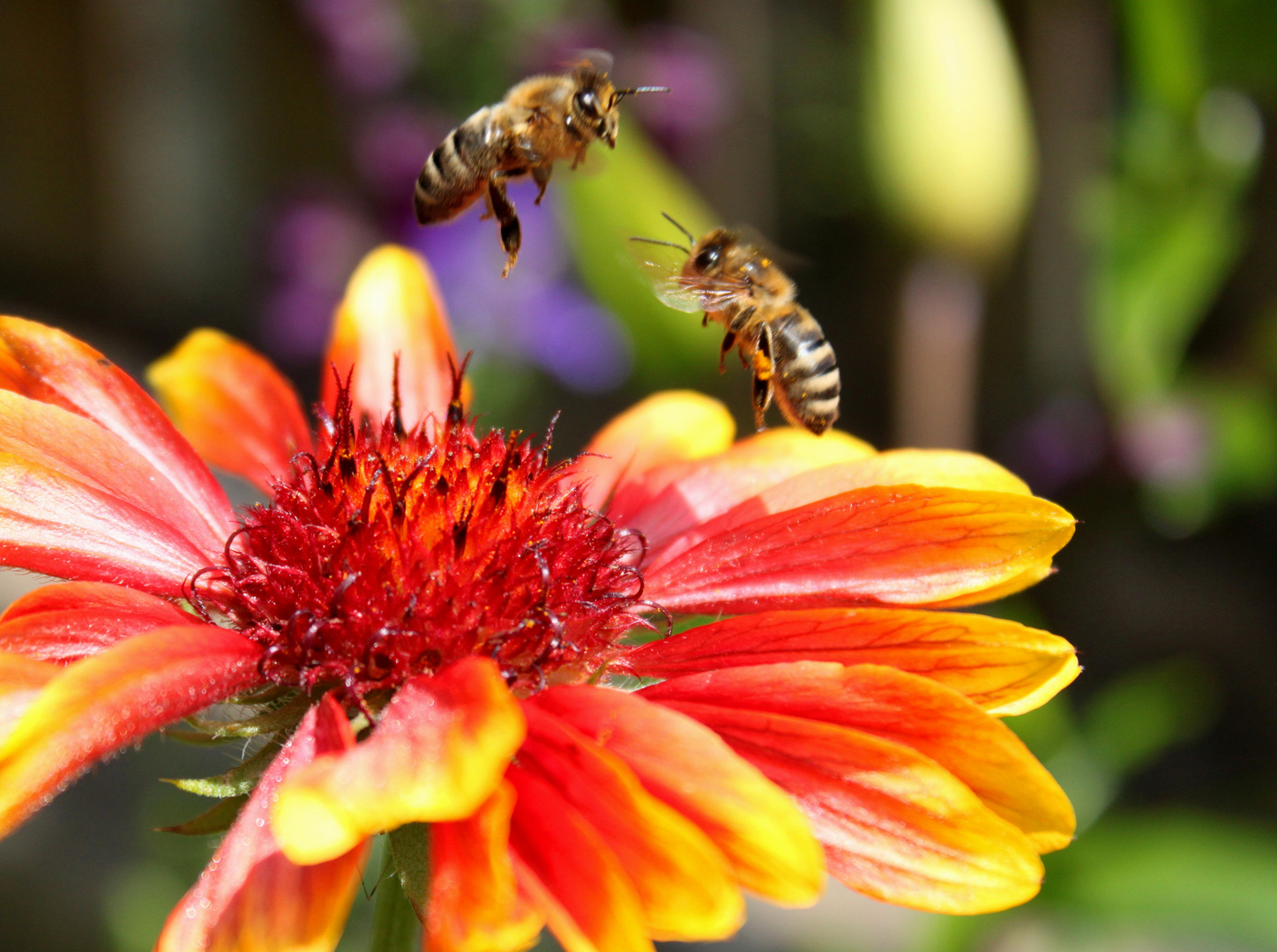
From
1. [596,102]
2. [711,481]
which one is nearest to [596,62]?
[596,102]

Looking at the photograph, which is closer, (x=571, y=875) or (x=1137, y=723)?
(x=571, y=875)

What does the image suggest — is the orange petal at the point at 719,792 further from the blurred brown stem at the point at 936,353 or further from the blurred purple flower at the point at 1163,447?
the blurred purple flower at the point at 1163,447

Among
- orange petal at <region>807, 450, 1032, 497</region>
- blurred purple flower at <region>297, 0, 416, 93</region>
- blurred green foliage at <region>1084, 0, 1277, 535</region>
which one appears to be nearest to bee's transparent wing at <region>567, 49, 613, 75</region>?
orange petal at <region>807, 450, 1032, 497</region>

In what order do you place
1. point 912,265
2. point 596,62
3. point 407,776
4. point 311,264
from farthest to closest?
point 311,264, point 912,265, point 596,62, point 407,776

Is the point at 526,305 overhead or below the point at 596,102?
below

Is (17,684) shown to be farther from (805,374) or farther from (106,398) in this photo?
(805,374)

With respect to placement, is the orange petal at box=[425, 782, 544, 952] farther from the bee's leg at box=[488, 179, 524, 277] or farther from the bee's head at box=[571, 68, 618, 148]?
the bee's head at box=[571, 68, 618, 148]

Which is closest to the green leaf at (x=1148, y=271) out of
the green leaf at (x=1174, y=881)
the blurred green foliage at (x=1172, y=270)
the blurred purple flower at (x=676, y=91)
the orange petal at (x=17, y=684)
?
the blurred green foliage at (x=1172, y=270)
